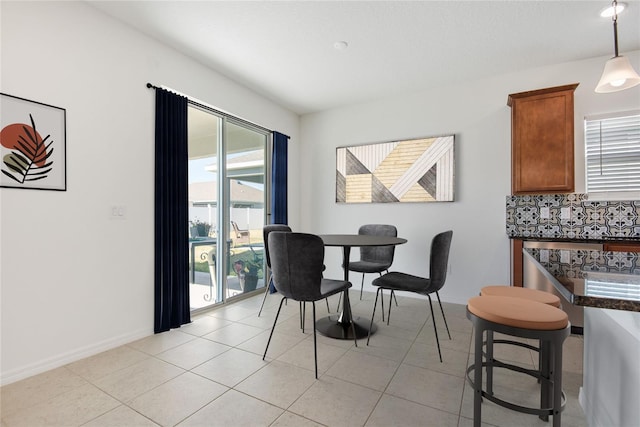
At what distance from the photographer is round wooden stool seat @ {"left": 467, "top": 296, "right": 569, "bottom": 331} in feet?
4.07

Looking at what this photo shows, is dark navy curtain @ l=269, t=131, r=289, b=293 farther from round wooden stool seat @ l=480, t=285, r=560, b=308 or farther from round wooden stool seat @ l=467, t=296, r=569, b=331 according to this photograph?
round wooden stool seat @ l=467, t=296, r=569, b=331

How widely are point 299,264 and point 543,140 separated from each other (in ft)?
9.95

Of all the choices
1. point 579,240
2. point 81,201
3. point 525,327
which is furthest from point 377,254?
point 81,201

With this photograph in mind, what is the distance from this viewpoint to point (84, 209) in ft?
7.82

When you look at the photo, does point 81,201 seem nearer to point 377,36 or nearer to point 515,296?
point 377,36

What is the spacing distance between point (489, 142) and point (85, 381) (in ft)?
14.9

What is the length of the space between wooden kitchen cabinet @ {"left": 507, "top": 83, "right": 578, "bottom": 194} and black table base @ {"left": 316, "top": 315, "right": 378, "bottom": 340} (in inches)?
→ 89.5

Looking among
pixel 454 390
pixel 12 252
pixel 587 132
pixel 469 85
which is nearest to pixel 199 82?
pixel 12 252

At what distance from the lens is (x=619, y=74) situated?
218 cm

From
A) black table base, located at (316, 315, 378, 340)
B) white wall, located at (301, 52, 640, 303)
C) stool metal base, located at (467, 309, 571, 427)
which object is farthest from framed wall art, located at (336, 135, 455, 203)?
stool metal base, located at (467, 309, 571, 427)

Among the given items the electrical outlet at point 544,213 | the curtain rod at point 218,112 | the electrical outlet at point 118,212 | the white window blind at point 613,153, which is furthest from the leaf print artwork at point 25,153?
the white window blind at point 613,153

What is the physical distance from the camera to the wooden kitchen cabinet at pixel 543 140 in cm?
314

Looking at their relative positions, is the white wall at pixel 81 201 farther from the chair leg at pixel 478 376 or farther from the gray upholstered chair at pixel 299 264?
the chair leg at pixel 478 376

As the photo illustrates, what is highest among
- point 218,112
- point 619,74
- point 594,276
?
point 218,112
